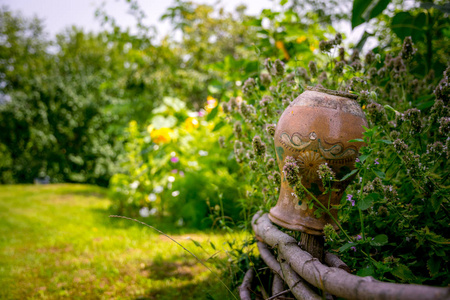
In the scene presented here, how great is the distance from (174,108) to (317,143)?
378 cm

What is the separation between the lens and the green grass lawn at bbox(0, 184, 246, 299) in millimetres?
2201

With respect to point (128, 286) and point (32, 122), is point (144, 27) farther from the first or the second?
point (32, 122)

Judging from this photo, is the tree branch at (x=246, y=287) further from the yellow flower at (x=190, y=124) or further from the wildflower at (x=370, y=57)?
the yellow flower at (x=190, y=124)

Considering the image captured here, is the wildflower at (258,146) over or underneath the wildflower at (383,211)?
over

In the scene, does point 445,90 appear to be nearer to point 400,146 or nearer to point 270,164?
point 400,146

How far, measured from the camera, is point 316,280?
3.39 ft

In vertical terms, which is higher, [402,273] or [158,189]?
[402,273]

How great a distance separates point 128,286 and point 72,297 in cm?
38

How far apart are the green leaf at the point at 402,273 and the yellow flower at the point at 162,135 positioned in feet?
11.3

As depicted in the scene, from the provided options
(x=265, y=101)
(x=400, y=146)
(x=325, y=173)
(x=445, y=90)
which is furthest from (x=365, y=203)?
(x=265, y=101)

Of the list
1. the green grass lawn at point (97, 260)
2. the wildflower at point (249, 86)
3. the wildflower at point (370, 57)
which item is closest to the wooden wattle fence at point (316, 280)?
the green grass lawn at point (97, 260)

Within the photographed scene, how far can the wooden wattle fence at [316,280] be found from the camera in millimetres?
744

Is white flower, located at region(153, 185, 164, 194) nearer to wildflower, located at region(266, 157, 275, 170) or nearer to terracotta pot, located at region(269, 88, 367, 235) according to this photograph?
wildflower, located at region(266, 157, 275, 170)

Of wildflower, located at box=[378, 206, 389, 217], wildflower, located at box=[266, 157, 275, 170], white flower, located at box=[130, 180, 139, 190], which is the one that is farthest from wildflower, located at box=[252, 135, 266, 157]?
white flower, located at box=[130, 180, 139, 190]
